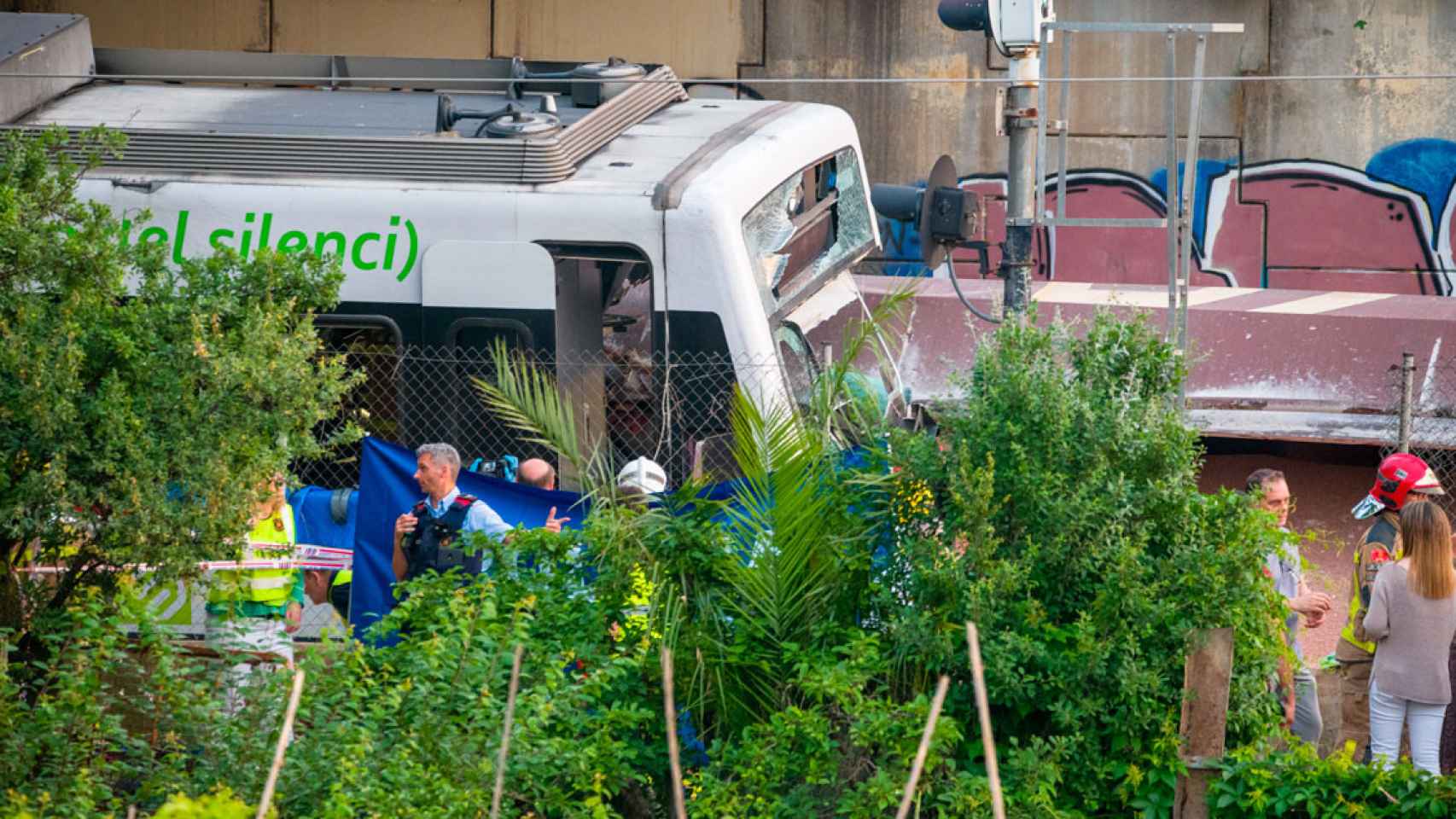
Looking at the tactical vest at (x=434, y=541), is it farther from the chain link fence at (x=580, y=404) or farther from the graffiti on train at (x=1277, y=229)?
the graffiti on train at (x=1277, y=229)

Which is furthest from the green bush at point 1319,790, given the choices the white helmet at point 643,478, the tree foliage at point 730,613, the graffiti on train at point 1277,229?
the graffiti on train at point 1277,229

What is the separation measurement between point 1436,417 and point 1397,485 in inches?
181

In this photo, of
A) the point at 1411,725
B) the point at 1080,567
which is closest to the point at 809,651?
the point at 1080,567

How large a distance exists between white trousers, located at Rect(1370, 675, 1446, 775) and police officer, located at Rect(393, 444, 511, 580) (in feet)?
12.3

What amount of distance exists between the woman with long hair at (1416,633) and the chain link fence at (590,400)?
290 centimetres

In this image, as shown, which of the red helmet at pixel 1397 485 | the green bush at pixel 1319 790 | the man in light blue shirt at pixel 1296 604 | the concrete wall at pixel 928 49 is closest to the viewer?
the green bush at pixel 1319 790

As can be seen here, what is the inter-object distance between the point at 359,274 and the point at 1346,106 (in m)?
10.6

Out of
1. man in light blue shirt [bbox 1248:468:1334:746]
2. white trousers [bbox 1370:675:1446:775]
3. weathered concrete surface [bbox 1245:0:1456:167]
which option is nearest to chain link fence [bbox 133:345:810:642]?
man in light blue shirt [bbox 1248:468:1334:746]

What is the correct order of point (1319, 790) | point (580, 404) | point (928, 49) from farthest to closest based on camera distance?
point (928, 49)
point (580, 404)
point (1319, 790)

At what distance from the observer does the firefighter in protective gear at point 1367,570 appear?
7.50 metres

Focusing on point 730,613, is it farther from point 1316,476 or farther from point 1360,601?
point 1316,476

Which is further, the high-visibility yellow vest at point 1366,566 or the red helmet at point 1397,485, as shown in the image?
the red helmet at point 1397,485

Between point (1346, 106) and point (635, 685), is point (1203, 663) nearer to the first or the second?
point (635, 685)

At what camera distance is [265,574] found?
764 centimetres
